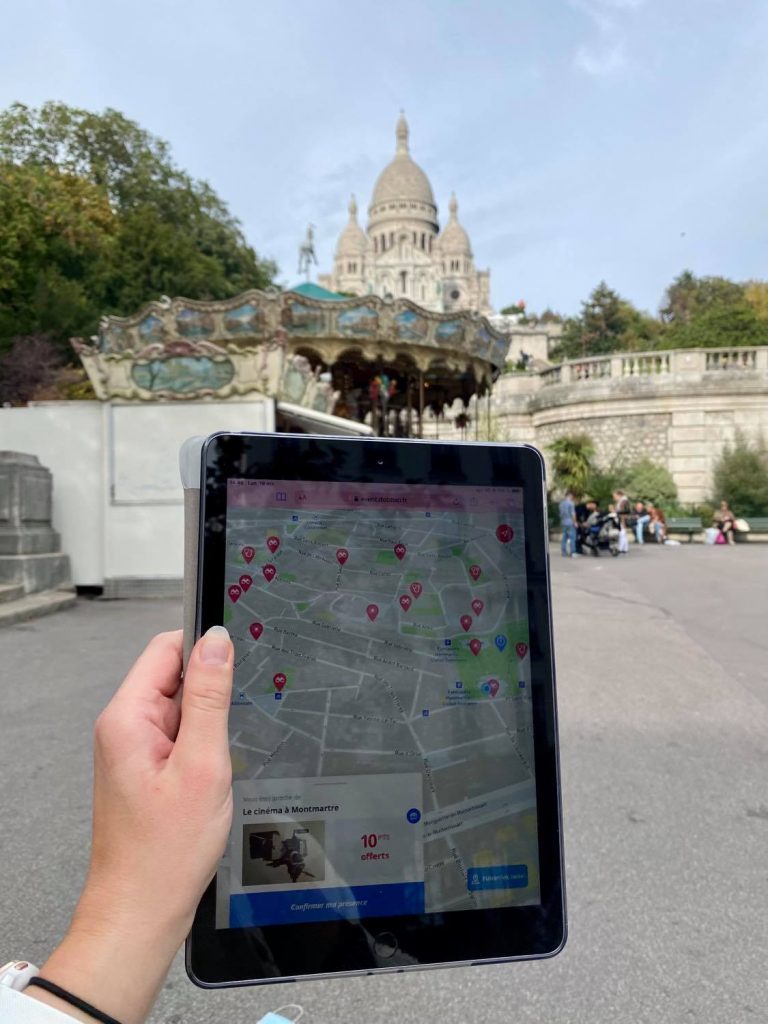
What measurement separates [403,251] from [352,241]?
10511 millimetres

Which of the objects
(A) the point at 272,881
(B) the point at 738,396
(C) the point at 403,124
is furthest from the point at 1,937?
(C) the point at 403,124

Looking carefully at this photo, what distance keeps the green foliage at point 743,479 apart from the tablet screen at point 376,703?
1060 inches

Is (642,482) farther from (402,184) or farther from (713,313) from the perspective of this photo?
(402,184)

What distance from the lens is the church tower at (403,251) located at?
12156 centimetres

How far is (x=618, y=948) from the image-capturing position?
96.0 inches

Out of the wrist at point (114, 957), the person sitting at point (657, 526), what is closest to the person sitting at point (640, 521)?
the person sitting at point (657, 526)

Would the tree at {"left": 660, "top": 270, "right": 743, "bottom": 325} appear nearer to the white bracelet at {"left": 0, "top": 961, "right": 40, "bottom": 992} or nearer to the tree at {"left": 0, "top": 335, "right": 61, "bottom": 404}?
the tree at {"left": 0, "top": 335, "right": 61, "bottom": 404}

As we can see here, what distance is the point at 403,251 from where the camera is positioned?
120250 millimetres

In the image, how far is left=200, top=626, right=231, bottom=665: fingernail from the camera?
3.11ft

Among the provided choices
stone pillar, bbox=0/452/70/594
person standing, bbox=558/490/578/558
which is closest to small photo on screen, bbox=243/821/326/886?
stone pillar, bbox=0/452/70/594

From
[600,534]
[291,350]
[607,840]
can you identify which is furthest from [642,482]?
[607,840]

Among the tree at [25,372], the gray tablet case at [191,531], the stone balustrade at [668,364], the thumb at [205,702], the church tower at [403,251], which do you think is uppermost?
the church tower at [403,251]

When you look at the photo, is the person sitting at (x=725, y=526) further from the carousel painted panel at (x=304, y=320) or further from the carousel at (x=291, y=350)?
the carousel painted panel at (x=304, y=320)

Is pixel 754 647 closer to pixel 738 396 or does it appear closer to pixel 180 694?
pixel 180 694
